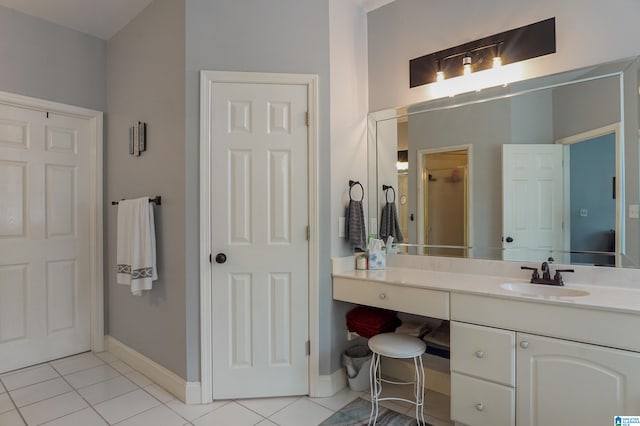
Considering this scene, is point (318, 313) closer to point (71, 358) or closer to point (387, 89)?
point (387, 89)

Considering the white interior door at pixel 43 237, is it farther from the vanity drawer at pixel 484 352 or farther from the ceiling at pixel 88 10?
the vanity drawer at pixel 484 352

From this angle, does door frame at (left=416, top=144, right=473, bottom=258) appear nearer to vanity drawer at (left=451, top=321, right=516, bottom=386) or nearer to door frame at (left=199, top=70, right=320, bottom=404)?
vanity drawer at (left=451, top=321, right=516, bottom=386)

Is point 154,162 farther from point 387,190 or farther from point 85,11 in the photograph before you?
point 387,190

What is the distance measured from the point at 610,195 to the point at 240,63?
2.25 meters

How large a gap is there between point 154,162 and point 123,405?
162 centimetres

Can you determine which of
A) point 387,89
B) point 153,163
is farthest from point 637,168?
point 153,163

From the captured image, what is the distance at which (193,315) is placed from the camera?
2.15 meters

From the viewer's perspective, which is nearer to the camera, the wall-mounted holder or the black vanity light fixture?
the black vanity light fixture

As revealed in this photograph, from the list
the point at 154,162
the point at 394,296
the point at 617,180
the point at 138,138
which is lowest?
the point at 394,296

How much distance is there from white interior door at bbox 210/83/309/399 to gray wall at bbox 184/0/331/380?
119 millimetres

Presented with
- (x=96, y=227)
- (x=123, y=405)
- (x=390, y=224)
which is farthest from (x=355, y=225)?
(x=96, y=227)

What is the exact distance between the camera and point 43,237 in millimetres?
2742

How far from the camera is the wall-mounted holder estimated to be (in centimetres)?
252

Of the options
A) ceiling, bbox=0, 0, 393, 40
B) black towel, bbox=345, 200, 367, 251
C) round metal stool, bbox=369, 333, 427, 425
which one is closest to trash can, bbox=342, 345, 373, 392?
round metal stool, bbox=369, 333, 427, 425
